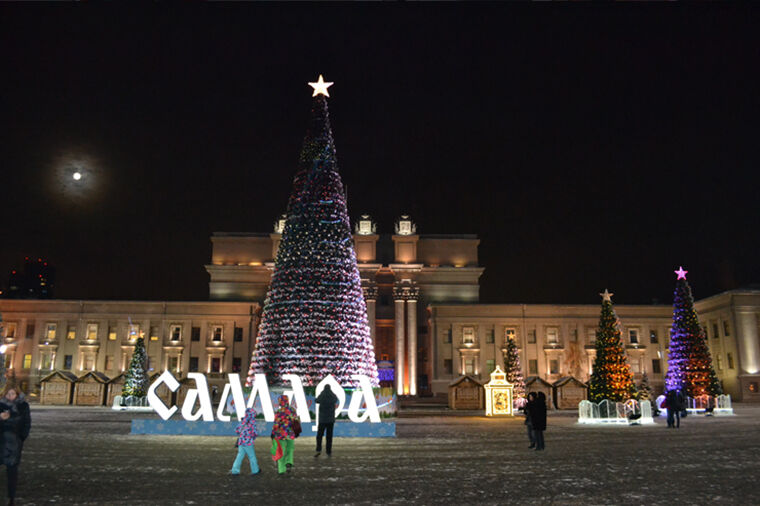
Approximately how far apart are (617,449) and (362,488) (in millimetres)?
8549

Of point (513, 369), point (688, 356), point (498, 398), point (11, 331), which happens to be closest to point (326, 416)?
point (498, 398)

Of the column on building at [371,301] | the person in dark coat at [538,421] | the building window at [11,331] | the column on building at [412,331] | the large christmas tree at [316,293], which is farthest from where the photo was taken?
the column on building at [371,301]

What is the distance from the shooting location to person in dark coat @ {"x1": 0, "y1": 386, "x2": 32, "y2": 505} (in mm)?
7676

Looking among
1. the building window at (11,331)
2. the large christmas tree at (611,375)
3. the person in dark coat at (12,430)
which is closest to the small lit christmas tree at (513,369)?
the large christmas tree at (611,375)

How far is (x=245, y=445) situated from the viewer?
401 inches

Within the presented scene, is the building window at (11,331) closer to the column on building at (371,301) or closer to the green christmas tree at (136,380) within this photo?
the green christmas tree at (136,380)

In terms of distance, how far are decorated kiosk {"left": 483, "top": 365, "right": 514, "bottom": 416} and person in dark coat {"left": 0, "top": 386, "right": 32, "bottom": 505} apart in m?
28.3

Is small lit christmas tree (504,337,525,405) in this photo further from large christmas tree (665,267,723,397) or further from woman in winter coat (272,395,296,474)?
woman in winter coat (272,395,296,474)

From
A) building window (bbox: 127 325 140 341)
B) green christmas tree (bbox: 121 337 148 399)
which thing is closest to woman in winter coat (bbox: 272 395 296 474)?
green christmas tree (bbox: 121 337 148 399)

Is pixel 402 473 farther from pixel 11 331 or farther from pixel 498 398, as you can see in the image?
pixel 11 331

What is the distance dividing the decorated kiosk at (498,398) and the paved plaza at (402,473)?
655 inches

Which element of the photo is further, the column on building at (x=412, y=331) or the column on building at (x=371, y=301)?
the column on building at (x=371, y=301)

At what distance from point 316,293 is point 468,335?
137 feet

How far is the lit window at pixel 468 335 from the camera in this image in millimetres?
62125
